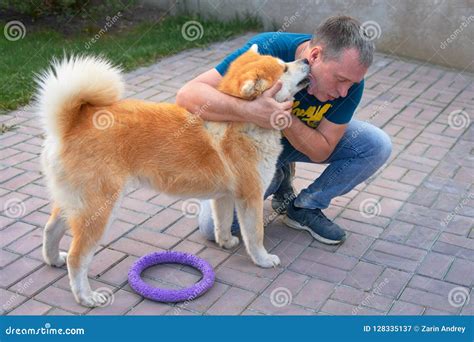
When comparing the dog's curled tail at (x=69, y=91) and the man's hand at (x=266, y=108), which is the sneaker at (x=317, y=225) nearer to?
the man's hand at (x=266, y=108)

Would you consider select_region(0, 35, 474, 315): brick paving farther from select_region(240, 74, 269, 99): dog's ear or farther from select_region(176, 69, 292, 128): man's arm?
select_region(240, 74, 269, 99): dog's ear

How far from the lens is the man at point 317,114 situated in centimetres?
336

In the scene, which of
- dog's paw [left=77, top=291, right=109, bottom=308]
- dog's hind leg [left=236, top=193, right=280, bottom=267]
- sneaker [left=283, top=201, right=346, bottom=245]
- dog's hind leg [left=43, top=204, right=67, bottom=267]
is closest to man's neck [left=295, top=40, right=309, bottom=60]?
dog's hind leg [left=236, top=193, right=280, bottom=267]

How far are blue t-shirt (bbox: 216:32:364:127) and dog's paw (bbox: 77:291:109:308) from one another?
1376mm

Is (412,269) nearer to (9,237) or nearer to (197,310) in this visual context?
(197,310)

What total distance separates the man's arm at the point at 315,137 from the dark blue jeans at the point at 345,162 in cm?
14

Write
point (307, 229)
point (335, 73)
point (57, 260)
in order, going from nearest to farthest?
point (335, 73), point (57, 260), point (307, 229)

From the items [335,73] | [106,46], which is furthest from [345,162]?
[106,46]

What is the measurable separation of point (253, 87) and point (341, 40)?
1.78 ft

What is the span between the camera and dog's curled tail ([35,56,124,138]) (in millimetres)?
3049

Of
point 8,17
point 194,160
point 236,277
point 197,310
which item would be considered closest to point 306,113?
point 194,160

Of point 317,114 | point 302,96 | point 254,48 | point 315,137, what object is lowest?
point 315,137

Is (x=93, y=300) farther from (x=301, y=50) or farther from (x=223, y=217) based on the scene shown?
(x=301, y=50)

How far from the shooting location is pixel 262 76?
3.28 metres
